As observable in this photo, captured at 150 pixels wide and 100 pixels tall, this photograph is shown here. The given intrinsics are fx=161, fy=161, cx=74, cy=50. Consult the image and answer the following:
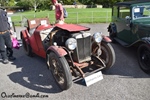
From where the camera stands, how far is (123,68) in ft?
14.6

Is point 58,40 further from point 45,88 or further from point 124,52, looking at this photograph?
point 124,52

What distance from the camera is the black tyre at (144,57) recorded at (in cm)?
404

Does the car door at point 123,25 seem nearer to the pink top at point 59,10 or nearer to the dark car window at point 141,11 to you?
the dark car window at point 141,11

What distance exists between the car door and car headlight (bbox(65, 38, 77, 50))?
104 inches

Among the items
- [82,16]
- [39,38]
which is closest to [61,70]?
[39,38]

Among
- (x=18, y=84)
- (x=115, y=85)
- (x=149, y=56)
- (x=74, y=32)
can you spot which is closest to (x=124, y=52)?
(x=149, y=56)

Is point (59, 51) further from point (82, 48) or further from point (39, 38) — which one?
point (39, 38)

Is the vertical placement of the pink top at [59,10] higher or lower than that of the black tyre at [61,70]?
higher

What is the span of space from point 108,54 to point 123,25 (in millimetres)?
2240

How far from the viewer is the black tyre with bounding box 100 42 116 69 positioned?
3898mm

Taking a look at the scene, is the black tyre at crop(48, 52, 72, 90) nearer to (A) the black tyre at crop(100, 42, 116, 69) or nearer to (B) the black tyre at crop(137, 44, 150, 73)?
(A) the black tyre at crop(100, 42, 116, 69)

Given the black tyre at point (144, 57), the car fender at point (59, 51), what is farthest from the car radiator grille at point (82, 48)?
the black tyre at point (144, 57)

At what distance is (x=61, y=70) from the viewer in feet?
10.9

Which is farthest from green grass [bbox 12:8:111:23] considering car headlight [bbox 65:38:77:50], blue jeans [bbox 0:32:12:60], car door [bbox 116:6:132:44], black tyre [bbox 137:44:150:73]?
black tyre [bbox 137:44:150:73]
